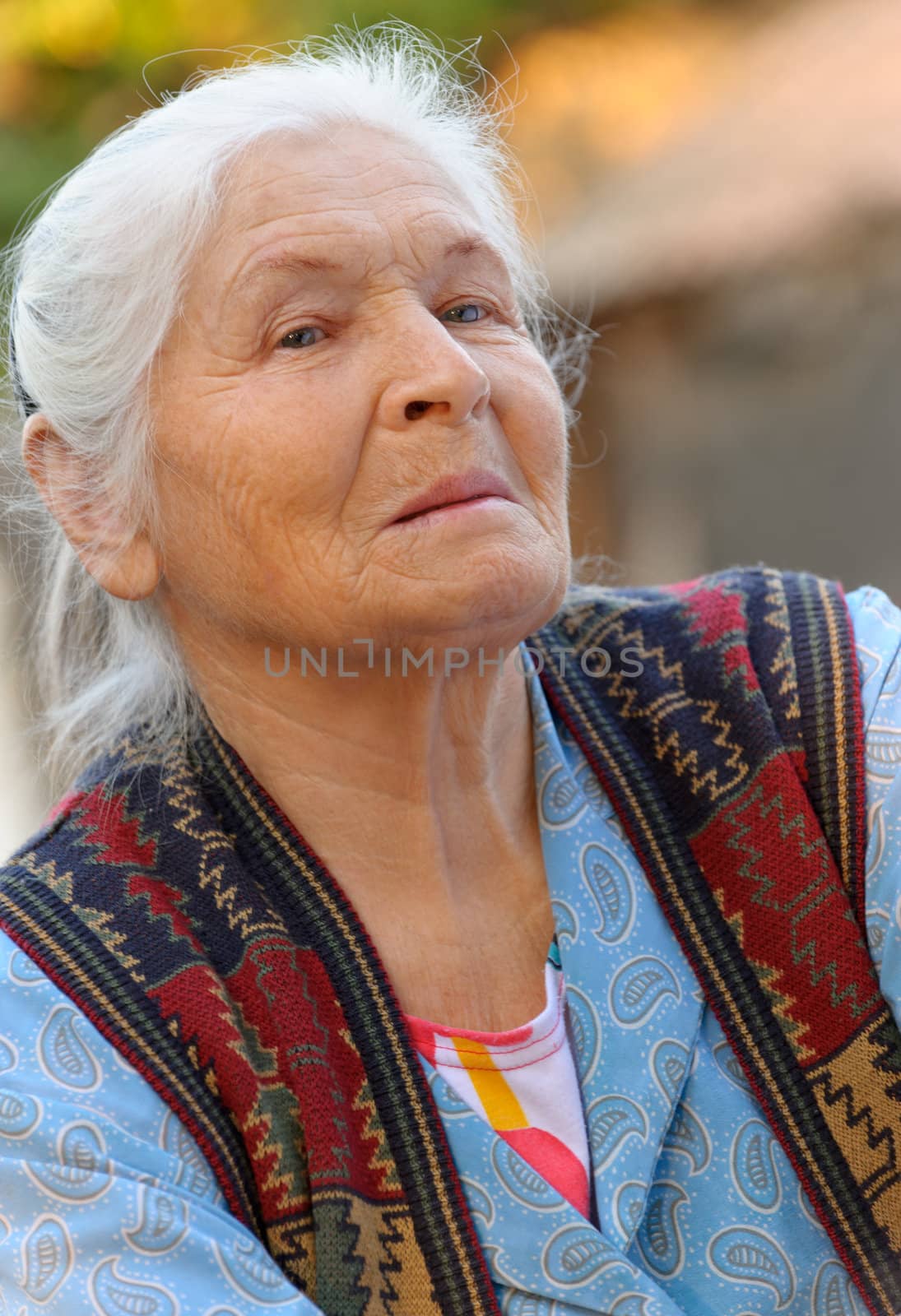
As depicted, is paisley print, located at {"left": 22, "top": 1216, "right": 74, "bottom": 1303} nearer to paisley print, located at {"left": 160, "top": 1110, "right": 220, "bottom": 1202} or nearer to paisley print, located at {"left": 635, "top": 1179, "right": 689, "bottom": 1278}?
paisley print, located at {"left": 160, "top": 1110, "right": 220, "bottom": 1202}

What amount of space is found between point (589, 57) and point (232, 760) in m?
5.38

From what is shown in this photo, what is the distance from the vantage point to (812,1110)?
5.65ft

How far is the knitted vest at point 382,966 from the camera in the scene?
162 centimetres

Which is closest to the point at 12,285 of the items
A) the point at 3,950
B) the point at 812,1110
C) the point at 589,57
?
the point at 3,950

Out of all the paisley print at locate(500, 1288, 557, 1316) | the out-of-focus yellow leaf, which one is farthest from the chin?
the out-of-focus yellow leaf

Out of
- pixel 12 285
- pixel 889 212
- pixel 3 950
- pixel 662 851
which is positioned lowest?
pixel 3 950

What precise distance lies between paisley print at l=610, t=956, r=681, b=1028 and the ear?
0.85 m

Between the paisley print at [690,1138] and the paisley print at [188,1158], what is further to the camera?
the paisley print at [690,1138]

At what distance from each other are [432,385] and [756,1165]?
41.6 inches

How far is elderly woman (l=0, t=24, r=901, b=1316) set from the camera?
1613 mm

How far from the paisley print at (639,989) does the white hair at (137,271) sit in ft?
2.38

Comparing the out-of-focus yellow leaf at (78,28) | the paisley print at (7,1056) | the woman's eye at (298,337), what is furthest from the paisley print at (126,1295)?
the out-of-focus yellow leaf at (78,28)

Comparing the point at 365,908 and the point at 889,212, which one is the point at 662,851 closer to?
the point at 365,908

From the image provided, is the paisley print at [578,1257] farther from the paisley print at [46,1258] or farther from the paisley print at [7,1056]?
the paisley print at [7,1056]
